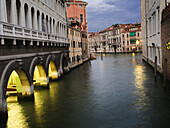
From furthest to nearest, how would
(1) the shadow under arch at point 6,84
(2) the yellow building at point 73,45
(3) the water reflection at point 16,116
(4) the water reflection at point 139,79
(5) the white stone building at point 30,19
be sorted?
(2) the yellow building at point 73,45 < (4) the water reflection at point 139,79 < (5) the white stone building at point 30,19 < (1) the shadow under arch at point 6,84 < (3) the water reflection at point 16,116

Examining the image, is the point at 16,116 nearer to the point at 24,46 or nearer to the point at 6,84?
the point at 6,84

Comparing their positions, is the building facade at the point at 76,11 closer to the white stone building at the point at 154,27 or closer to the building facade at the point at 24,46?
the white stone building at the point at 154,27

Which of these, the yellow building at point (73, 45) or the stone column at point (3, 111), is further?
the yellow building at point (73, 45)

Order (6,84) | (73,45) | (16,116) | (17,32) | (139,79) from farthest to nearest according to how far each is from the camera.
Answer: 1. (73,45)
2. (139,79)
3. (17,32)
4. (16,116)
5. (6,84)

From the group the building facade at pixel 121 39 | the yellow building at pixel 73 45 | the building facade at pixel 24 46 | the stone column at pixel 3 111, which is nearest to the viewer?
the stone column at pixel 3 111

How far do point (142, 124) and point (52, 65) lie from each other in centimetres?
1590

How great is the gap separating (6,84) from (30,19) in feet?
22.2

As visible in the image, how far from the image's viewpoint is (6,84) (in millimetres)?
11219

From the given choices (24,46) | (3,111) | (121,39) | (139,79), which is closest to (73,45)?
(139,79)

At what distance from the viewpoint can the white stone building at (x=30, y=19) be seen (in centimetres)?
1148

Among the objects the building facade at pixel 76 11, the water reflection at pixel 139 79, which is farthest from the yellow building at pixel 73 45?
the water reflection at pixel 139 79

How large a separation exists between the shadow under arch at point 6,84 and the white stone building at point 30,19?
5.10 feet

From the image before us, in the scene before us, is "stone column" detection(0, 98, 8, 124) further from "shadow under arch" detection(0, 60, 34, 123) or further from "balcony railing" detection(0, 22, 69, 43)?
"balcony railing" detection(0, 22, 69, 43)

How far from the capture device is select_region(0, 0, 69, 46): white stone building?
11.5 metres
